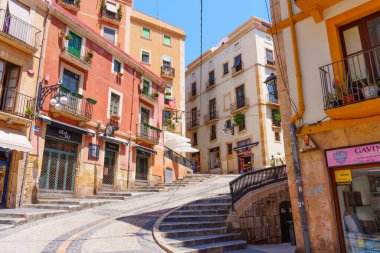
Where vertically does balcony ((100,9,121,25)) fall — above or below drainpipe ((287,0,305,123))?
above

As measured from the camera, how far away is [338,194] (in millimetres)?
7070

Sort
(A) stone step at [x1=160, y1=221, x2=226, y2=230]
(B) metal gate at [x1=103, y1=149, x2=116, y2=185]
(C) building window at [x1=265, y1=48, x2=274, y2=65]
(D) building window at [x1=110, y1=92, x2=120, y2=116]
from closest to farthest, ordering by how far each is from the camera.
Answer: (A) stone step at [x1=160, y1=221, x2=226, y2=230] < (B) metal gate at [x1=103, y1=149, x2=116, y2=185] < (D) building window at [x1=110, y1=92, x2=120, y2=116] < (C) building window at [x1=265, y1=48, x2=274, y2=65]

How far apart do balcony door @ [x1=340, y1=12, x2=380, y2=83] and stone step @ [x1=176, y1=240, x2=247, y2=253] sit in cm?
543

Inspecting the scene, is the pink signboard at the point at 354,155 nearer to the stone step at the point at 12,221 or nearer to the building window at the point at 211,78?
the stone step at the point at 12,221

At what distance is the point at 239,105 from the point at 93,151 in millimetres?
18576

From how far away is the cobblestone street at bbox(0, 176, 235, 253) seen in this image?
22.1 ft

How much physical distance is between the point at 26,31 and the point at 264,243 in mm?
14415

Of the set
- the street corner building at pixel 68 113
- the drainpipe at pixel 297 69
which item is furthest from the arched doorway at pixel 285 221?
the street corner building at pixel 68 113

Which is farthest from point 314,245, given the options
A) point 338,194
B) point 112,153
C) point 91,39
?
point 91,39

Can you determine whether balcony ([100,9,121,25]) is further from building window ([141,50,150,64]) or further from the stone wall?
the stone wall

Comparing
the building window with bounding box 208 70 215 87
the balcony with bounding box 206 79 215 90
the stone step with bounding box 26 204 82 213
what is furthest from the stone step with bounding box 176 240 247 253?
the building window with bounding box 208 70 215 87

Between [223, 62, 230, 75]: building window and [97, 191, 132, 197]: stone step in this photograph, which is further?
[223, 62, 230, 75]: building window

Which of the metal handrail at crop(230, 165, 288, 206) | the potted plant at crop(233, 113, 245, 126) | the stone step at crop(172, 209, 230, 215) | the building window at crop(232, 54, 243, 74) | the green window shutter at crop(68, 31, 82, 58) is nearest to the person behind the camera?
the metal handrail at crop(230, 165, 288, 206)

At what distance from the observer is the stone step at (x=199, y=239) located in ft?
25.2
